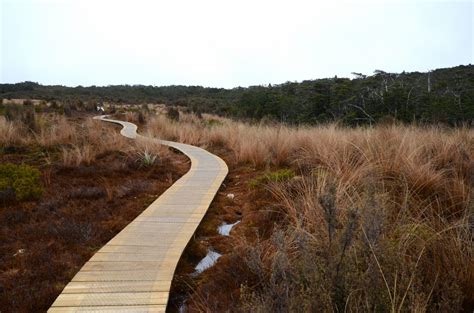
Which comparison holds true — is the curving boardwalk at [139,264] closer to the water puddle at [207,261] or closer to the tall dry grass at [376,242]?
the water puddle at [207,261]

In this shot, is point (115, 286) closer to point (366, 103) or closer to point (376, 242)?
point (376, 242)

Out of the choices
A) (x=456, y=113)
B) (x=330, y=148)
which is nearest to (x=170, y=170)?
(x=330, y=148)

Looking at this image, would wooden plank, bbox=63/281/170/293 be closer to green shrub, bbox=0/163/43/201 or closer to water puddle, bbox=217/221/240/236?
water puddle, bbox=217/221/240/236

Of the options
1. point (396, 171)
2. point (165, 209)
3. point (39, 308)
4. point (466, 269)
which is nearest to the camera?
point (466, 269)

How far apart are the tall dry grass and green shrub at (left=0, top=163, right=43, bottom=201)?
4.35 m

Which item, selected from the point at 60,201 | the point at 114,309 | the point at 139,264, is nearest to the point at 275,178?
the point at 139,264

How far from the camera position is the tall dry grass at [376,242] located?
2.36 metres

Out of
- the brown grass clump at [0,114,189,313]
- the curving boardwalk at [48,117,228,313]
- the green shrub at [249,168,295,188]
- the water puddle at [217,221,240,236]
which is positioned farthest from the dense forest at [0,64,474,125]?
the curving boardwalk at [48,117,228,313]

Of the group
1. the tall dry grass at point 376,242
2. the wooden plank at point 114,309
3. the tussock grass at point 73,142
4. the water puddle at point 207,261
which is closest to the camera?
the tall dry grass at point 376,242

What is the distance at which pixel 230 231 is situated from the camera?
5.38 meters

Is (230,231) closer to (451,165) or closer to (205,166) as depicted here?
(451,165)

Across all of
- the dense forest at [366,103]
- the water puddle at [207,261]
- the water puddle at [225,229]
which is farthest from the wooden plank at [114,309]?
the dense forest at [366,103]

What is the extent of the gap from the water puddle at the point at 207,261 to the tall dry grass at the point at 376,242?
0.49 metres

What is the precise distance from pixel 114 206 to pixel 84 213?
568 millimetres
